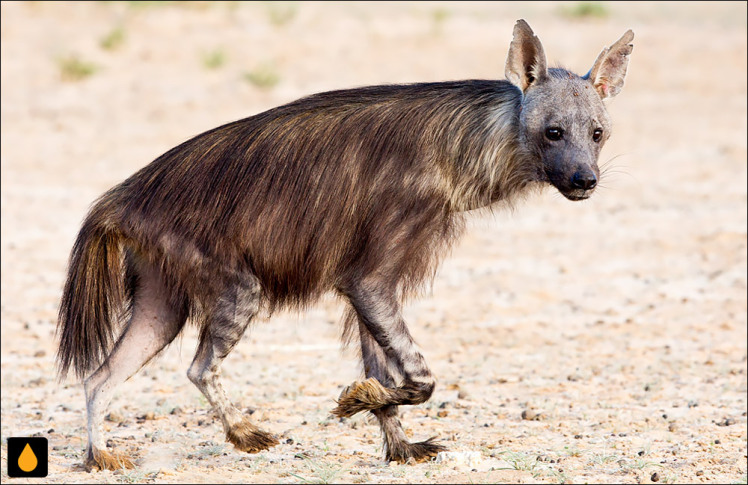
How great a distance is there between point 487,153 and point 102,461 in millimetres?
2263

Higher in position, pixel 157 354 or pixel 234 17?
pixel 234 17

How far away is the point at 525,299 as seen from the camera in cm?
1006

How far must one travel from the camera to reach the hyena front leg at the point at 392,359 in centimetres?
509

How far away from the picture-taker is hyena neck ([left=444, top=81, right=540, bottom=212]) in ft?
17.1

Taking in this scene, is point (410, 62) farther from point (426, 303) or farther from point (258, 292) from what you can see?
point (258, 292)

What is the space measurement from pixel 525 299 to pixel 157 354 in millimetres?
5124

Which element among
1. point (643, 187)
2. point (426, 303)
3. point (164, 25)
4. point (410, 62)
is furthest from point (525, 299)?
point (164, 25)

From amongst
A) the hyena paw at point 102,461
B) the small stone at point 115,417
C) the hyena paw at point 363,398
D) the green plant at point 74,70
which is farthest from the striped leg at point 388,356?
the green plant at point 74,70

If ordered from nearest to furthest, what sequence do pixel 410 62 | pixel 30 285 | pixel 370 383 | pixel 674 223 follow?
1. pixel 370 383
2. pixel 30 285
3. pixel 674 223
4. pixel 410 62

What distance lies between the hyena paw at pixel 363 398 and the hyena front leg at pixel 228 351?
60 cm

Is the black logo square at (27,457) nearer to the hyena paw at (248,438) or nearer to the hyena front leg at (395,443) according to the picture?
the hyena paw at (248,438)

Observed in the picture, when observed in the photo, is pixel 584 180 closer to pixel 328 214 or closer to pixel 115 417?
pixel 328 214

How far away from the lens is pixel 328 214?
209 inches

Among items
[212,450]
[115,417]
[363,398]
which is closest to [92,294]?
[212,450]
